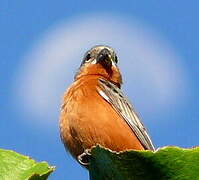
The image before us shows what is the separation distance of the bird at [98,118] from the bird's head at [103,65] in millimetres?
24

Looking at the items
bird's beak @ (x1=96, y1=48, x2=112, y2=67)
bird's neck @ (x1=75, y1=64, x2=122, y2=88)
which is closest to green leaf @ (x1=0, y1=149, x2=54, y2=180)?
bird's neck @ (x1=75, y1=64, x2=122, y2=88)

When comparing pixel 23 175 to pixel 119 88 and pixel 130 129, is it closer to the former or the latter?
pixel 130 129

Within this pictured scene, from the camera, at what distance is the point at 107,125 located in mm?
7766

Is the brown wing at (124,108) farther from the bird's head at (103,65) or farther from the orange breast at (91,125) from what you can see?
the bird's head at (103,65)

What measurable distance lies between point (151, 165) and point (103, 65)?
802 centimetres

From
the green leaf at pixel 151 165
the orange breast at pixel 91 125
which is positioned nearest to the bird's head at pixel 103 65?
the orange breast at pixel 91 125

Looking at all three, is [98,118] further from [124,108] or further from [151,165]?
[151,165]

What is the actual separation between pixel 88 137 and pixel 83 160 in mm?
359

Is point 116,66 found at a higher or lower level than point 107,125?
higher

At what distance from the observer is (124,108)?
898 cm

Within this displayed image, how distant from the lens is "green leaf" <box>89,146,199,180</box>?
214cm

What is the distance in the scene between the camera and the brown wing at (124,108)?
8.46 metres

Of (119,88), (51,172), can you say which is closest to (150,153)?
(51,172)

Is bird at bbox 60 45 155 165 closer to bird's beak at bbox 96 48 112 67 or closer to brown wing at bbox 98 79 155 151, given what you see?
brown wing at bbox 98 79 155 151
